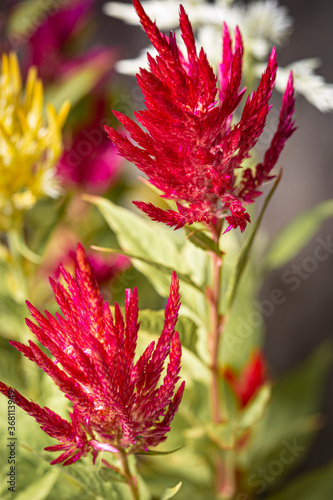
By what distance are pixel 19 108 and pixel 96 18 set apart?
0.68m

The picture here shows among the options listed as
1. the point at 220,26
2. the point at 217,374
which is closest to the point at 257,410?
the point at 217,374

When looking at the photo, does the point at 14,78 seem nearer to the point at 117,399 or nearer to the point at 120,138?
the point at 120,138

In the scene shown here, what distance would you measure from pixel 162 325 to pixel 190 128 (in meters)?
0.16

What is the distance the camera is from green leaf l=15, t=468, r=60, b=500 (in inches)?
16.9

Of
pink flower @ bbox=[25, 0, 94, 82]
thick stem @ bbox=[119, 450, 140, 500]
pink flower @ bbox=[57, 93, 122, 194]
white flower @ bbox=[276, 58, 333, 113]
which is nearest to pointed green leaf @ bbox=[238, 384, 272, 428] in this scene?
thick stem @ bbox=[119, 450, 140, 500]

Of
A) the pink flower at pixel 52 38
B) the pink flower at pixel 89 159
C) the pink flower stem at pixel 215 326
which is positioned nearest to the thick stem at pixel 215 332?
the pink flower stem at pixel 215 326

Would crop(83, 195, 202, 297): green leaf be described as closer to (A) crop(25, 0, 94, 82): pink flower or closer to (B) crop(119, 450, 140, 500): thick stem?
(B) crop(119, 450, 140, 500): thick stem

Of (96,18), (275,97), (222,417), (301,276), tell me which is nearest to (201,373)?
(222,417)

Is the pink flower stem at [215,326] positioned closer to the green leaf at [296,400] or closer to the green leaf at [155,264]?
the green leaf at [155,264]

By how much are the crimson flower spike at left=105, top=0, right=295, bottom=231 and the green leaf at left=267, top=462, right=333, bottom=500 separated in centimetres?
45

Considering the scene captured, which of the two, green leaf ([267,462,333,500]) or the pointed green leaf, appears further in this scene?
green leaf ([267,462,333,500])

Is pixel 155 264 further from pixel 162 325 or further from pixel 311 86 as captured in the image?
pixel 311 86

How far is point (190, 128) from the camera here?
311mm

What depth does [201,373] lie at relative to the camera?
0.52 m
